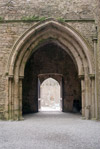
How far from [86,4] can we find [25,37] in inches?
104

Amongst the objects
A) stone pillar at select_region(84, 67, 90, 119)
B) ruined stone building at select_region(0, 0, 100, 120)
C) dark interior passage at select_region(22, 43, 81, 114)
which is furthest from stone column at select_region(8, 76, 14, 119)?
dark interior passage at select_region(22, 43, 81, 114)

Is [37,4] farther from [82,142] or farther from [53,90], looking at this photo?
[53,90]

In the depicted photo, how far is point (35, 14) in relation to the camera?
28.0 ft

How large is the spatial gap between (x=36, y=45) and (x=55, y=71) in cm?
354

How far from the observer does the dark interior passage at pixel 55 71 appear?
1198cm

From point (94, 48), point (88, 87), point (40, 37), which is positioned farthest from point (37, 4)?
point (88, 87)

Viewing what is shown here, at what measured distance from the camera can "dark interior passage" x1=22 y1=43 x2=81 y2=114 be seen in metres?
12.0

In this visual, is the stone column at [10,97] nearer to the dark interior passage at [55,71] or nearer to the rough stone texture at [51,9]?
the rough stone texture at [51,9]

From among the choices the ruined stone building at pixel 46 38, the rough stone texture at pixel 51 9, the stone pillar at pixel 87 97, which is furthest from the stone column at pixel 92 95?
the rough stone texture at pixel 51 9

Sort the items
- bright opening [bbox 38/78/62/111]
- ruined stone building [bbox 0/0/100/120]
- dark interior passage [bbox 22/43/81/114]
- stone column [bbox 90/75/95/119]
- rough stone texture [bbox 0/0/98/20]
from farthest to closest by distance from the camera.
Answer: bright opening [bbox 38/78/62/111], dark interior passage [bbox 22/43/81/114], rough stone texture [bbox 0/0/98/20], ruined stone building [bbox 0/0/100/120], stone column [bbox 90/75/95/119]

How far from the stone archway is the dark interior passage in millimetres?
3398

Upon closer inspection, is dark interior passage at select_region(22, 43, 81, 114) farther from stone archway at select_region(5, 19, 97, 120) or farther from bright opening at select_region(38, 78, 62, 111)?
bright opening at select_region(38, 78, 62, 111)

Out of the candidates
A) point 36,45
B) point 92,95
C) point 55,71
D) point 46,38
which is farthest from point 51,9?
point 55,71

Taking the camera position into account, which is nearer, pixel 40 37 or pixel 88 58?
pixel 88 58
